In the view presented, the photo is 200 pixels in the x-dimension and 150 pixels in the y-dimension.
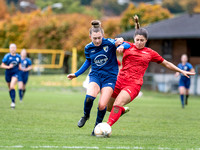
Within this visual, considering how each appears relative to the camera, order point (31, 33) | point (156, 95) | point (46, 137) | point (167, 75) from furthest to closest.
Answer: point (31, 33)
point (167, 75)
point (156, 95)
point (46, 137)

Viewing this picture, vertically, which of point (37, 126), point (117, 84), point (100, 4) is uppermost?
point (100, 4)

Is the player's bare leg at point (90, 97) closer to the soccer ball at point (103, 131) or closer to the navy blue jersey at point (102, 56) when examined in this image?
the navy blue jersey at point (102, 56)

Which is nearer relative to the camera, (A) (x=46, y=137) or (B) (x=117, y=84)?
(A) (x=46, y=137)

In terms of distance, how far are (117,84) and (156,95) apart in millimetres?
20581

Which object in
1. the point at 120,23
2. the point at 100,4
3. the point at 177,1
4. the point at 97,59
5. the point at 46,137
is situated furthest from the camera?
the point at 100,4

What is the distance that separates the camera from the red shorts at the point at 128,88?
895cm

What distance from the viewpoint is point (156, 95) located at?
96.8 feet

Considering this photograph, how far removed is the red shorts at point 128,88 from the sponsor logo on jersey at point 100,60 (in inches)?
21.4

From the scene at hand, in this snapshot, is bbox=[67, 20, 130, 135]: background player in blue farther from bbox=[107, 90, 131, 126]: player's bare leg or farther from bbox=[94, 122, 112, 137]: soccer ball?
bbox=[94, 122, 112, 137]: soccer ball

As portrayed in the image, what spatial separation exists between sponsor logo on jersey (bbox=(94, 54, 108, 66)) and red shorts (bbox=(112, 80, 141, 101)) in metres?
0.54

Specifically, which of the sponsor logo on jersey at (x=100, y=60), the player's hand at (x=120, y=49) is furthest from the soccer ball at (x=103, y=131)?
the player's hand at (x=120, y=49)

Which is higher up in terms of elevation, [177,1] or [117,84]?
[177,1]

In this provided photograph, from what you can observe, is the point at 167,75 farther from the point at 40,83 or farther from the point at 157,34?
the point at 40,83

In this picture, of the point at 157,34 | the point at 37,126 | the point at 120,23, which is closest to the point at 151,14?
the point at 120,23
